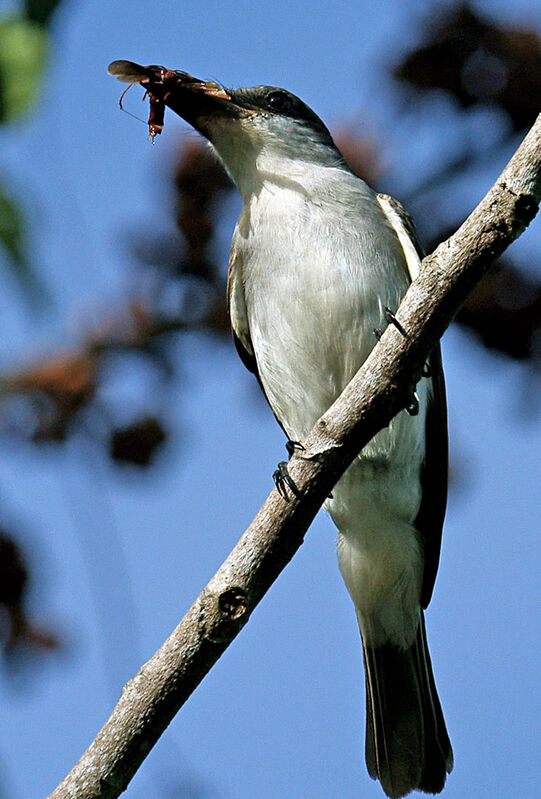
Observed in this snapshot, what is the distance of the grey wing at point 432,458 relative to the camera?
13.8 ft

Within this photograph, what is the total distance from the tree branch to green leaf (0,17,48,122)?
1397 millimetres

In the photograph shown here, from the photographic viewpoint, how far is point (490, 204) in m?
2.58

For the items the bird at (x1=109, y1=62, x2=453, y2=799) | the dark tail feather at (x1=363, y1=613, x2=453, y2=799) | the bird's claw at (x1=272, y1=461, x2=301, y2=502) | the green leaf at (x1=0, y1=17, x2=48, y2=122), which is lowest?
the green leaf at (x1=0, y1=17, x2=48, y2=122)

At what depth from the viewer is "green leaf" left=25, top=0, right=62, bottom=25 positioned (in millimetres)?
1390

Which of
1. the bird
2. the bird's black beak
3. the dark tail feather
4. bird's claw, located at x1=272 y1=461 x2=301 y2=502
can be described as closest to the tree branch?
bird's claw, located at x1=272 y1=461 x2=301 y2=502

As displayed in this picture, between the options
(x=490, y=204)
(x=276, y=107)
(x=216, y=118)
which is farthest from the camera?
(x=276, y=107)

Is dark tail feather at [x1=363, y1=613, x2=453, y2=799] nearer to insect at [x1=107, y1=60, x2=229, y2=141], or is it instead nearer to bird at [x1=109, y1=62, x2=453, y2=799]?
bird at [x1=109, y1=62, x2=453, y2=799]

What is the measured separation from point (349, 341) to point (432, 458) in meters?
0.75

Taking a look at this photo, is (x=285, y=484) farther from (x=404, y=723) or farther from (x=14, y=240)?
(x=404, y=723)

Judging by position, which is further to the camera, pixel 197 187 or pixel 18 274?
pixel 197 187

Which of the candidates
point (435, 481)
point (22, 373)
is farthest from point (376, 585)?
point (22, 373)

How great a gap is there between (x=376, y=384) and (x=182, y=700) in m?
0.97

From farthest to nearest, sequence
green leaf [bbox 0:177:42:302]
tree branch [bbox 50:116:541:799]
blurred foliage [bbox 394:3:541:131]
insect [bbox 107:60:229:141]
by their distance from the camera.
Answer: blurred foliage [bbox 394:3:541:131], insect [bbox 107:60:229:141], tree branch [bbox 50:116:541:799], green leaf [bbox 0:177:42:302]

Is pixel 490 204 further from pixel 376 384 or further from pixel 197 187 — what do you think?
pixel 197 187
